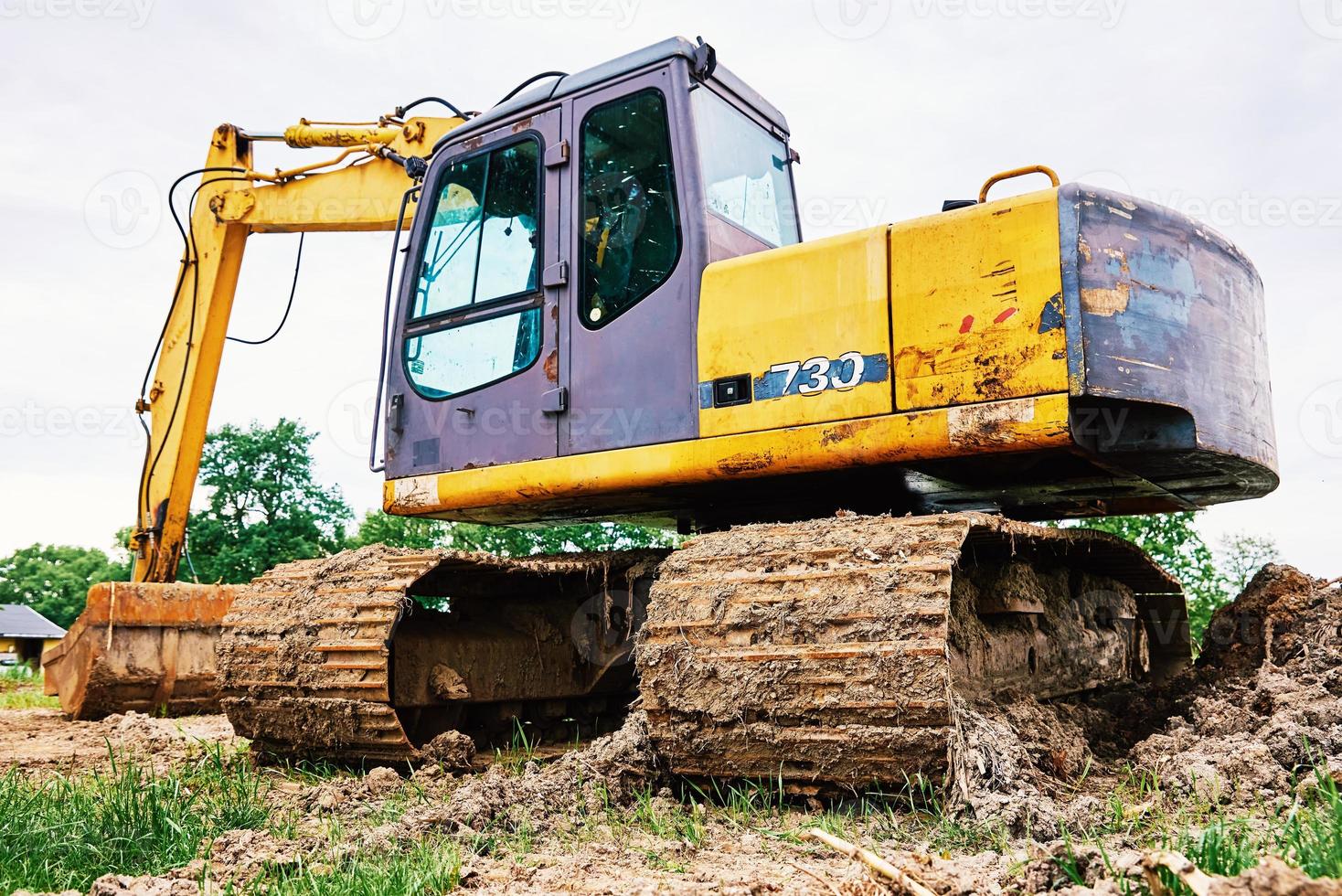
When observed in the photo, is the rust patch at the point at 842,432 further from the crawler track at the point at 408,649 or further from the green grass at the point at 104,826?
the green grass at the point at 104,826

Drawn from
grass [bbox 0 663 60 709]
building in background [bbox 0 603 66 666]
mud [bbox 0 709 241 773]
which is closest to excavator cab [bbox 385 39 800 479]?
mud [bbox 0 709 241 773]

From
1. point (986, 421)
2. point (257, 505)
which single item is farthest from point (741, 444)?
point (257, 505)

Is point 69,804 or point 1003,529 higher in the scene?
point 1003,529

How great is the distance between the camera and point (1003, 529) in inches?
139

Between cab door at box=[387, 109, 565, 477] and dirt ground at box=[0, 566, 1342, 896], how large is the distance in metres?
1.29

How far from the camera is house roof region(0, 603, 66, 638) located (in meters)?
21.8

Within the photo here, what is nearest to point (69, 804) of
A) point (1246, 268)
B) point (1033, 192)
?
point (1033, 192)

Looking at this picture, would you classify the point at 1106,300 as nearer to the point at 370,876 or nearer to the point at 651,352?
the point at 651,352

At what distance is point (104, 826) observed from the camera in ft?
10.5

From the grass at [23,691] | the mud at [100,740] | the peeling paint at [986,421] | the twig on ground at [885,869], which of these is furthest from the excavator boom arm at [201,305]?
the twig on ground at [885,869]

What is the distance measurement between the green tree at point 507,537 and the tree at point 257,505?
3.68ft

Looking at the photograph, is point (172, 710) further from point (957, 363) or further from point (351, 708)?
point (957, 363)

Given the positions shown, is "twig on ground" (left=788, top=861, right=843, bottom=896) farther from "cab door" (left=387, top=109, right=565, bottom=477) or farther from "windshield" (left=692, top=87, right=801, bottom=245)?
"windshield" (left=692, top=87, right=801, bottom=245)

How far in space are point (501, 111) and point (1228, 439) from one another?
3.10 m
